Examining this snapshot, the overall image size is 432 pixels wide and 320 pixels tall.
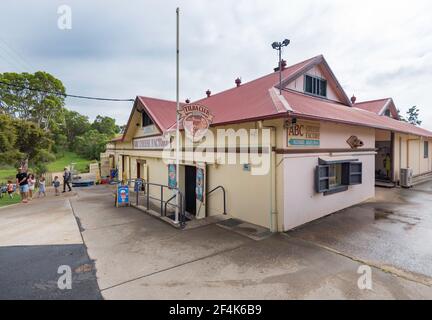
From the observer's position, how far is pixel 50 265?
161 inches

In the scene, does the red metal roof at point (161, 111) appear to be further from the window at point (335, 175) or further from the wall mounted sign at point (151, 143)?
the window at point (335, 175)

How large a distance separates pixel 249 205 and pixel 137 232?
3177 millimetres

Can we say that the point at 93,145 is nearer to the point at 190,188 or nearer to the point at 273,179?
the point at 190,188

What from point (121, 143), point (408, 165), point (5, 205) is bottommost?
point (5, 205)

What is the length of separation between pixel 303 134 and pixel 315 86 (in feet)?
13.0

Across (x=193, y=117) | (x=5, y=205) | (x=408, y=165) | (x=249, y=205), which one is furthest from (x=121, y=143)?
(x=408, y=165)

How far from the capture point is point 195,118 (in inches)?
277

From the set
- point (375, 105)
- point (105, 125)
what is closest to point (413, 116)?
point (375, 105)

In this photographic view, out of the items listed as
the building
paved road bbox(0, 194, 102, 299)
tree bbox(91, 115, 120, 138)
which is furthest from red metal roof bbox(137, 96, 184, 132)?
tree bbox(91, 115, 120, 138)

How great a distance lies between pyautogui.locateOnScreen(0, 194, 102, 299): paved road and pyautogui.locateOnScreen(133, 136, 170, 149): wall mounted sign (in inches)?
195

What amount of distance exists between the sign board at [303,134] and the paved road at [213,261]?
227 cm

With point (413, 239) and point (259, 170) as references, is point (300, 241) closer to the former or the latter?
point (259, 170)

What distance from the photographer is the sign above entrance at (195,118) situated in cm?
676

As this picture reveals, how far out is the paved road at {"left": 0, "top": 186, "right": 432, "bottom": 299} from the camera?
10.7 feet
